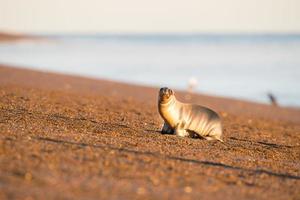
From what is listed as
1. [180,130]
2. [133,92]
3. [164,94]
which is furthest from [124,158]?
[133,92]

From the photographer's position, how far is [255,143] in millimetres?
12031

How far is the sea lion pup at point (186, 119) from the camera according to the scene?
11.4m

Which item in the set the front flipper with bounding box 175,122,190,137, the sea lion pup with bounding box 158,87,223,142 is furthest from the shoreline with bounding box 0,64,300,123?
the front flipper with bounding box 175,122,190,137

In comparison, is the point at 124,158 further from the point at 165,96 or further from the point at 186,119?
the point at 186,119

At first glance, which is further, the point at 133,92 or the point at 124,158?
the point at 133,92

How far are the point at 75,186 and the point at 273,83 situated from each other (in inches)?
1044

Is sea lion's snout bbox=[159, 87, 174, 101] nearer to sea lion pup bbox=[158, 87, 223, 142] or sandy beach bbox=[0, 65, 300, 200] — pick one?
sea lion pup bbox=[158, 87, 223, 142]

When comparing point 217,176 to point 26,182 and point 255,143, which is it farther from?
point 255,143

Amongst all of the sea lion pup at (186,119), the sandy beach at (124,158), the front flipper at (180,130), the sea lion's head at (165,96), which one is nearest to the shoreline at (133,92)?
the sandy beach at (124,158)

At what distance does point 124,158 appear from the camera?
8.41 m

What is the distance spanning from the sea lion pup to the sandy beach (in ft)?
1.28

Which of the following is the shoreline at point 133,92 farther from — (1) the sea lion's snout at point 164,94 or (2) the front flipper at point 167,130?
(1) the sea lion's snout at point 164,94

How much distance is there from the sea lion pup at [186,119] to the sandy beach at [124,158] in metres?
0.39

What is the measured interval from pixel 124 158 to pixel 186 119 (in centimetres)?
327
